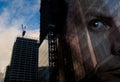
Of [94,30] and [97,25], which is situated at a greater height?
[97,25]

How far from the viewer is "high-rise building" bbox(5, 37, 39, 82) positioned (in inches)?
5689

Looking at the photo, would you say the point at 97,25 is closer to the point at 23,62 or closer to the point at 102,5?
the point at 102,5

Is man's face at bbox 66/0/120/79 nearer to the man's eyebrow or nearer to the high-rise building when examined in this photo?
the man's eyebrow

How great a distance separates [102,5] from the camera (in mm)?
18797

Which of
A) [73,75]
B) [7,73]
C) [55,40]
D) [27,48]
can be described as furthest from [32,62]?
[73,75]

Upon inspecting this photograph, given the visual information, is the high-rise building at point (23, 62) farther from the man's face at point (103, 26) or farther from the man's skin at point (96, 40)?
the man's face at point (103, 26)

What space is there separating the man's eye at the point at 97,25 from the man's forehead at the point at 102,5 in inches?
54.3

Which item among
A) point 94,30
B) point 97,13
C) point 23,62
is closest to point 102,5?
point 97,13

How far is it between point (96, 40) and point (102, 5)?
3.67 metres

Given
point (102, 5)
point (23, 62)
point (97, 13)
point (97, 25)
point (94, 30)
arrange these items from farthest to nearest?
1. point (23, 62)
2. point (94, 30)
3. point (97, 25)
4. point (97, 13)
5. point (102, 5)

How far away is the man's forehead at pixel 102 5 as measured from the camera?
16612 millimetres

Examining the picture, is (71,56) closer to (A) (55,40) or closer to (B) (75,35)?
(B) (75,35)

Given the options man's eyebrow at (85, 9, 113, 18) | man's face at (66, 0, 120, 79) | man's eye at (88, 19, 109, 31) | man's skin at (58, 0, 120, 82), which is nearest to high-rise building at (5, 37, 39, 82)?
man's face at (66, 0, 120, 79)

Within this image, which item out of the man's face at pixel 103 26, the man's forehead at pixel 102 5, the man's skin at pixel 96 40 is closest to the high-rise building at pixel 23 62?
the man's skin at pixel 96 40
